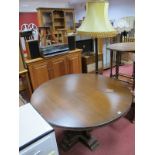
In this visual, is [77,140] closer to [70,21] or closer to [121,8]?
[121,8]

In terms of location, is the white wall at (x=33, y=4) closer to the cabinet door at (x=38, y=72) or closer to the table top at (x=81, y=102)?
the cabinet door at (x=38, y=72)

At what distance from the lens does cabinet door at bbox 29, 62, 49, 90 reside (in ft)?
8.39

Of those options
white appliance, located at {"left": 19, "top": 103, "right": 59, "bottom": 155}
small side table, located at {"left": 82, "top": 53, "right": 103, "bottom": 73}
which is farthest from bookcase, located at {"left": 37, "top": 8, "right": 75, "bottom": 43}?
white appliance, located at {"left": 19, "top": 103, "right": 59, "bottom": 155}

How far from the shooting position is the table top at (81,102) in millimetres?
1118

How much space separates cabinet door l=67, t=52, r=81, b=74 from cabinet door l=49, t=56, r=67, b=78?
0.11 meters

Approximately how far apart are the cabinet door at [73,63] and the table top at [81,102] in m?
1.27

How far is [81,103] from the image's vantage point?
1.32m

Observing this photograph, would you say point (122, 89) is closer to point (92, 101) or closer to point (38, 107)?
point (92, 101)

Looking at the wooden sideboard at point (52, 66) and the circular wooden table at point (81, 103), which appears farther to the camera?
the wooden sideboard at point (52, 66)

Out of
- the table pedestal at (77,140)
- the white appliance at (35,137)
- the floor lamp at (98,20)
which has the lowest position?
the table pedestal at (77,140)

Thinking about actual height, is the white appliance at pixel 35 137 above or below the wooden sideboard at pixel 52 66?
below

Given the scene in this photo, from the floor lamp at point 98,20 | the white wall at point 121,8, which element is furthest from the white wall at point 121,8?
the floor lamp at point 98,20
